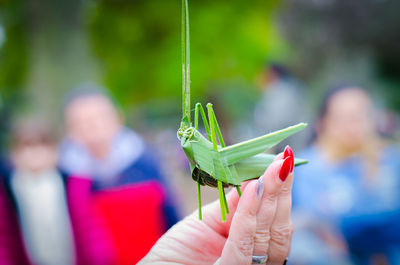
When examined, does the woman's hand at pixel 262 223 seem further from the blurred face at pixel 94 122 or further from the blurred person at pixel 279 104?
the blurred person at pixel 279 104

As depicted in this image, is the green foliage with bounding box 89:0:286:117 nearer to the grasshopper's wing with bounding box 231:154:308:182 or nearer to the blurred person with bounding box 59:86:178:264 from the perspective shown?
the blurred person with bounding box 59:86:178:264

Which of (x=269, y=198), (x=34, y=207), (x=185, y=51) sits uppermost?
(x=185, y=51)

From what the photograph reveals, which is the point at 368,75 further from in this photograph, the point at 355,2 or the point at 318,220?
the point at 318,220

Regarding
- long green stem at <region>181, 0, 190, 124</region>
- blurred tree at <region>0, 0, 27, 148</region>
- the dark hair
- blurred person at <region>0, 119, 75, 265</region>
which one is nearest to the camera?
long green stem at <region>181, 0, 190, 124</region>

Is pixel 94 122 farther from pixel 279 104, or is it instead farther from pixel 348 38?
pixel 348 38

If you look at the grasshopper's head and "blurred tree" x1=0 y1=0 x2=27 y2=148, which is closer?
the grasshopper's head

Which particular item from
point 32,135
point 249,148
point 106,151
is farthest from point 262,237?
point 32,135

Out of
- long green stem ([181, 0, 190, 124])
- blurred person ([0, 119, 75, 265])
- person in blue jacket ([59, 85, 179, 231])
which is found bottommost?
blurred person ([0, 119, 75, 265])

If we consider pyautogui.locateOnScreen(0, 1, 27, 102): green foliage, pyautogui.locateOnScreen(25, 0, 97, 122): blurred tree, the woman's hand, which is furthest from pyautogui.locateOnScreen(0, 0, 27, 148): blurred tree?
the woman's hand
